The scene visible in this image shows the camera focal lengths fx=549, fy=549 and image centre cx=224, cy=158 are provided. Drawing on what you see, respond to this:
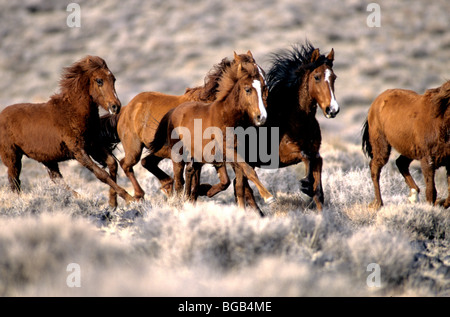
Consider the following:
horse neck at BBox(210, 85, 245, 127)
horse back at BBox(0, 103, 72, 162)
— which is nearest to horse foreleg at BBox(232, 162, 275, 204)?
horse neck at BBox(210, 85, 245, 127)

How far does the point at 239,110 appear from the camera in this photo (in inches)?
292

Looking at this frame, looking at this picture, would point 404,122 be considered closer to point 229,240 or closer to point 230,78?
point 230,78

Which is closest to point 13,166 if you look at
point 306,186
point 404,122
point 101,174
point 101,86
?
point 101,174

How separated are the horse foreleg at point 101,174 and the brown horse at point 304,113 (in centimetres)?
170

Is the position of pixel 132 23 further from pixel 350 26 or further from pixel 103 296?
pixel 103 296

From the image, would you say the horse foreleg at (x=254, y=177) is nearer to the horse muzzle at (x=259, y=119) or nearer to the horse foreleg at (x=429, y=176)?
the horse muzzle at (x=259, y=119)

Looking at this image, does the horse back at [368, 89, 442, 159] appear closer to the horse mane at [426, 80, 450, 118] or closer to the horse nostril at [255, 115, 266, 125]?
the horse mane at [426, 80, 450, 118]

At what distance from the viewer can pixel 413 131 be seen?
8320mm

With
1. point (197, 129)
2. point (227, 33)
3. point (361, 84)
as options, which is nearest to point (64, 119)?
point (197, 129)

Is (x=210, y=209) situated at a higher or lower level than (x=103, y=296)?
higher

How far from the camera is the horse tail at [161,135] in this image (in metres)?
9.05

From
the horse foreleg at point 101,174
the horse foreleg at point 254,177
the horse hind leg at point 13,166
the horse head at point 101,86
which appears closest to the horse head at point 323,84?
the horse foreleg at point 254,177

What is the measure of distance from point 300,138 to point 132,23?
28702 mm

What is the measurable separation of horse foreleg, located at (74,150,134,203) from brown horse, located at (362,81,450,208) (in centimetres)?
406
